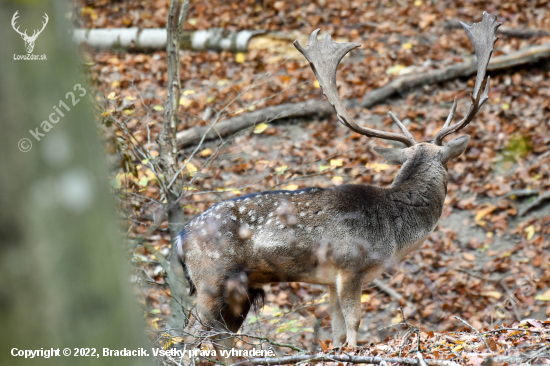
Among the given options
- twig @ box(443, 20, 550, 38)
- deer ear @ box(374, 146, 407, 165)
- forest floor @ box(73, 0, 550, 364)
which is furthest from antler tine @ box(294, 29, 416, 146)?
twig @ box(443, 20, 550, 38)

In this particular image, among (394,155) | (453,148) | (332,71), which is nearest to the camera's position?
(453,148)

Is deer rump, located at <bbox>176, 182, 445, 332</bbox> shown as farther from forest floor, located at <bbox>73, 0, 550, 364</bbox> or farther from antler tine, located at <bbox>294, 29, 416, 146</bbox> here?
antler tine, located at <bbox>294, 29, 416, 146</bbox>

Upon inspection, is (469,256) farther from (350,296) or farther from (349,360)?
(349,360)

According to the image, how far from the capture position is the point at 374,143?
9.30m

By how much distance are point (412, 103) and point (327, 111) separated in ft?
5.55

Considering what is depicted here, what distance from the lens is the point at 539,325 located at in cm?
449

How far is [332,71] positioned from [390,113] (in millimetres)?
797

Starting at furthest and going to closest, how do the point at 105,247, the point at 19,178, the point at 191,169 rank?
the point at 191,169, the point at 105,247, the point at 19,178

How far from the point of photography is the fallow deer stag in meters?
4.85

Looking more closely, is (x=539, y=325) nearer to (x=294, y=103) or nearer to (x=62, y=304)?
(x=62, y=304)

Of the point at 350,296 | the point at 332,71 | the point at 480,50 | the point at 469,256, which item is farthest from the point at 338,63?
the point at 469,256

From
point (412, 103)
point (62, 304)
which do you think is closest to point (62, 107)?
point (62, 304)

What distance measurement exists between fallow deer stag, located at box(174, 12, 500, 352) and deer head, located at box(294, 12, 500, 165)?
0.67 meters

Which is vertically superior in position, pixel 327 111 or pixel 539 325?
pixel 327 111
